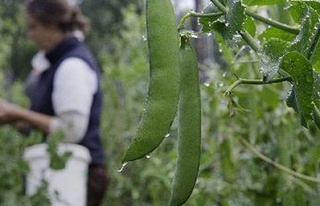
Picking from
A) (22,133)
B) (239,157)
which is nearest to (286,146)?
(239,157)

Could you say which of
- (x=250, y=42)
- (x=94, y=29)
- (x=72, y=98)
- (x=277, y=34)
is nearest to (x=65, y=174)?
(x=72, y=98)

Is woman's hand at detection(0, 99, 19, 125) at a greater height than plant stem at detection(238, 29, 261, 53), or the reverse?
plant stem at detection(238, 29, 261, 53)

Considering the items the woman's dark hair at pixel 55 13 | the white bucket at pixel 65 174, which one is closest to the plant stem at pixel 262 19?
the white bucket at pixel 65 174

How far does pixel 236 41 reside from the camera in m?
0.81

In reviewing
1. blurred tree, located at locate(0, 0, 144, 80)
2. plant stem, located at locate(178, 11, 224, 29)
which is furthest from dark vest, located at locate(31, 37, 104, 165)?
blurred tree, located at locate(0, 0, 144, 80)

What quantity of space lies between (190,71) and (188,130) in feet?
0.17

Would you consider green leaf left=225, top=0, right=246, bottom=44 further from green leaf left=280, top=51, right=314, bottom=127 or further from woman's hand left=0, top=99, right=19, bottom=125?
woman's hand left=0, top=99, right=19, bottom=125

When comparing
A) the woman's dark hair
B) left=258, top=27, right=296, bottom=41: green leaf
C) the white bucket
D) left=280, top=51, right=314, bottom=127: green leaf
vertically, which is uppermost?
left=280, top=51, right=314, bottom=127: green leaf

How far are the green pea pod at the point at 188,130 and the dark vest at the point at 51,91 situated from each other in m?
1.81

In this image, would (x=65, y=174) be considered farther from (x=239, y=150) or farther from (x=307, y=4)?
(x=307, y=4)

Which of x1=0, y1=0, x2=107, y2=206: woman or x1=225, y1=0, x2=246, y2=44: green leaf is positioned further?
x1=0, y1=0, x2=107, y2=206: woman

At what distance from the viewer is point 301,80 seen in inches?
29.1

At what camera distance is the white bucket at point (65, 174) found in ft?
7.97

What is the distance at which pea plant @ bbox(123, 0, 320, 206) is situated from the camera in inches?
26.9
